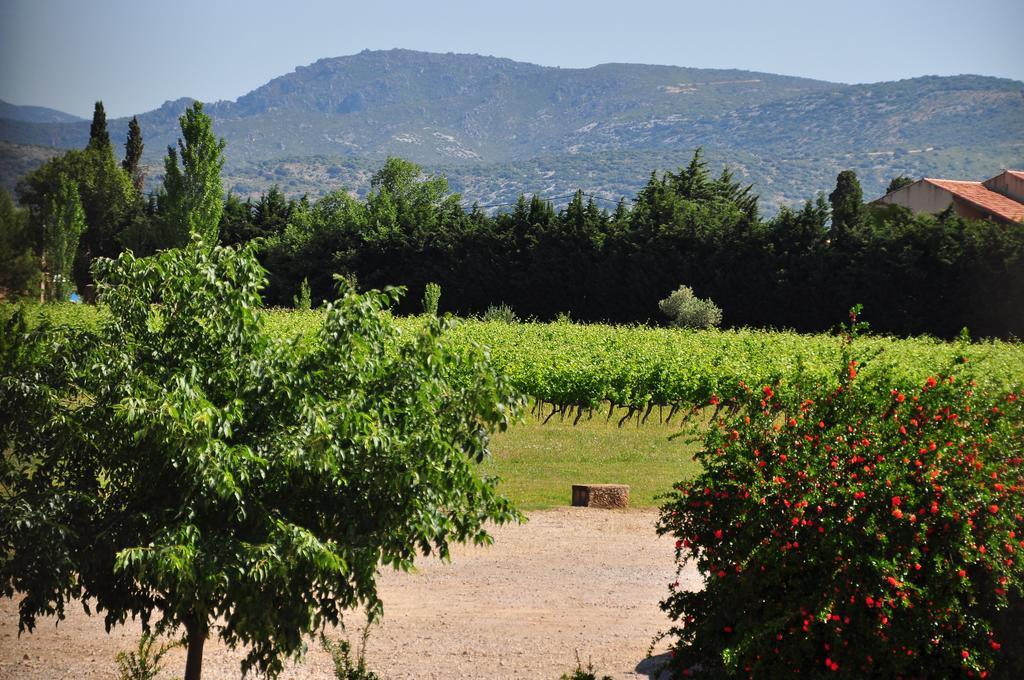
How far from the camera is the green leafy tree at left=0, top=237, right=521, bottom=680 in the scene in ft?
22.3

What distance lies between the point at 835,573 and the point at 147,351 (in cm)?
488

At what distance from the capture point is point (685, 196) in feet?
202

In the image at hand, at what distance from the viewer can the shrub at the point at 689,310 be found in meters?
44.6

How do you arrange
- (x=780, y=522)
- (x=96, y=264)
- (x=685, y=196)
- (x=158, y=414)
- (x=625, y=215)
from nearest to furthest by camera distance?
(x=158, y=414)
(x=780, y=522)
(x=96, y=264)
(x=625, y=215)
(x=685, y=196)

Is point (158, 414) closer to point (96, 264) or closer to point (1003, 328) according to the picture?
point (96, 264)

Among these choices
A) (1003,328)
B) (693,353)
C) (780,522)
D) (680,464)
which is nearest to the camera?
(780,522)

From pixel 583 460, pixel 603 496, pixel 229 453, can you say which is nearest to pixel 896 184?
pixel 583 460

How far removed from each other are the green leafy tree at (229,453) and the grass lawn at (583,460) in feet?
32.2

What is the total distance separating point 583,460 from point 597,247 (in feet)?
93.9

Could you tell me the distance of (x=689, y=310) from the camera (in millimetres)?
44812

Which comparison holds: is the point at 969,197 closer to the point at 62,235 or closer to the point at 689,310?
the point at 689,310

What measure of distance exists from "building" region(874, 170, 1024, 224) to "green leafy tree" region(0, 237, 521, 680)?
5221 centimetres

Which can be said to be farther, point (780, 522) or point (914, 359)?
point (914, 359)

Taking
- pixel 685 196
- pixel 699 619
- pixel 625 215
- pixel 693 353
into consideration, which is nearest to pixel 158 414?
pixel 699 619
